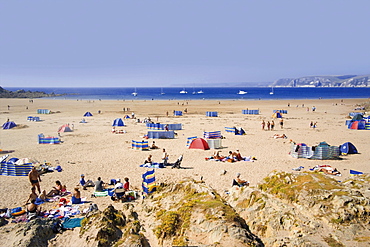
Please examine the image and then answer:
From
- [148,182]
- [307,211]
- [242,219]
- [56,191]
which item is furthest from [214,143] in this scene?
[242,219]

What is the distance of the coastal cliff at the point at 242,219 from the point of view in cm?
571

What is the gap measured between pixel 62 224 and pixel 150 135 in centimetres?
1583

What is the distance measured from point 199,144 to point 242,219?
538 inches

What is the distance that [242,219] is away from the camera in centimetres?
624

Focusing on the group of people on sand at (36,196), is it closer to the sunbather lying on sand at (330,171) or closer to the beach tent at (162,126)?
the sunbather lying on sand at (330,171)

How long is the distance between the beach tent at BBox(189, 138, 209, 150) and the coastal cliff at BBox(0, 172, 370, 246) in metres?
11.3

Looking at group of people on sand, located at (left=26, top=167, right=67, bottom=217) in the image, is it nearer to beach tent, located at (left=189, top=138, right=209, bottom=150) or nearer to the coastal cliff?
the coastal cliff

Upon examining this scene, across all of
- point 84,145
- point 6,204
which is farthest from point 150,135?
point 6,204

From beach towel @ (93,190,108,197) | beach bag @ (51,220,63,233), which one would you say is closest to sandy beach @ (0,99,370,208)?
beach towel @ (93,190,108,197)

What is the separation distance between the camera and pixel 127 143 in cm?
2203

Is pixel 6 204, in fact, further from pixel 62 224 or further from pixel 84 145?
pixel 84 145

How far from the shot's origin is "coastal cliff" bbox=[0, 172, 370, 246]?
5.71 m

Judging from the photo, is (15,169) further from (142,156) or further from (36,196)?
(142,156)

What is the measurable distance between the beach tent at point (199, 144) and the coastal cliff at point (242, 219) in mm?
11327
